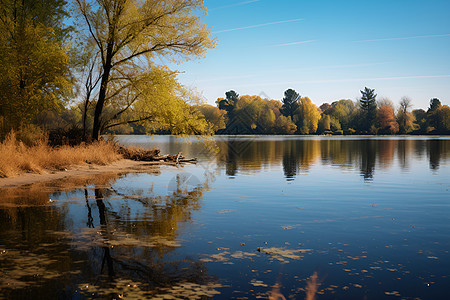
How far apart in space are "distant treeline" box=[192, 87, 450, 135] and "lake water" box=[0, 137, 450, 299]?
419 ft

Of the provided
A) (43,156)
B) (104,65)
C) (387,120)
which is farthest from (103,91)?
(387,120)

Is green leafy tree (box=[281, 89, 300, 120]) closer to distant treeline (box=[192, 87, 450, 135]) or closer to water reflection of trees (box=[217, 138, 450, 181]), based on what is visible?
distant treeline (box=[192, 87, 450, 135])

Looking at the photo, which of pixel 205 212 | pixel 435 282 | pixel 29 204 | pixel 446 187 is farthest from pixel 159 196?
pixel 446 187

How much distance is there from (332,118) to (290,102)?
23.5 meters

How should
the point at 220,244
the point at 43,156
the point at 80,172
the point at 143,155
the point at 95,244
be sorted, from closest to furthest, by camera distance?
the point at 95,244, the point at 220,244, the point at 43,156, the point at 80,172, the point at 143,155

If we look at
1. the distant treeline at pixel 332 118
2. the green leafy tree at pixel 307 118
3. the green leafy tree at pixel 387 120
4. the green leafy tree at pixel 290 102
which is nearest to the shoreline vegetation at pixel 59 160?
the distant treeline at pixel 332 118

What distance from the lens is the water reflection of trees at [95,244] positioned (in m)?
6.64

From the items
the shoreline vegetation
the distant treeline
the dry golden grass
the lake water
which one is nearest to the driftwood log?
the shoreline vegetation

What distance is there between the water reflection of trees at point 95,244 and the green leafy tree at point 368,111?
146m

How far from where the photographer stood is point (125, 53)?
1232 inches

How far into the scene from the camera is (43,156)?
73.9 feet

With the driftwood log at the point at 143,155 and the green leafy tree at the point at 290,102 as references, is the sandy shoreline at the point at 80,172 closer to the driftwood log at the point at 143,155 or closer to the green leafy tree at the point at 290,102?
the driftwood log at the point at 143,155

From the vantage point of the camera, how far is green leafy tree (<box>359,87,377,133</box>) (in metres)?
150

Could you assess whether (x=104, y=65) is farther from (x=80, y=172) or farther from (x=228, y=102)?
(x=228, y=102)
